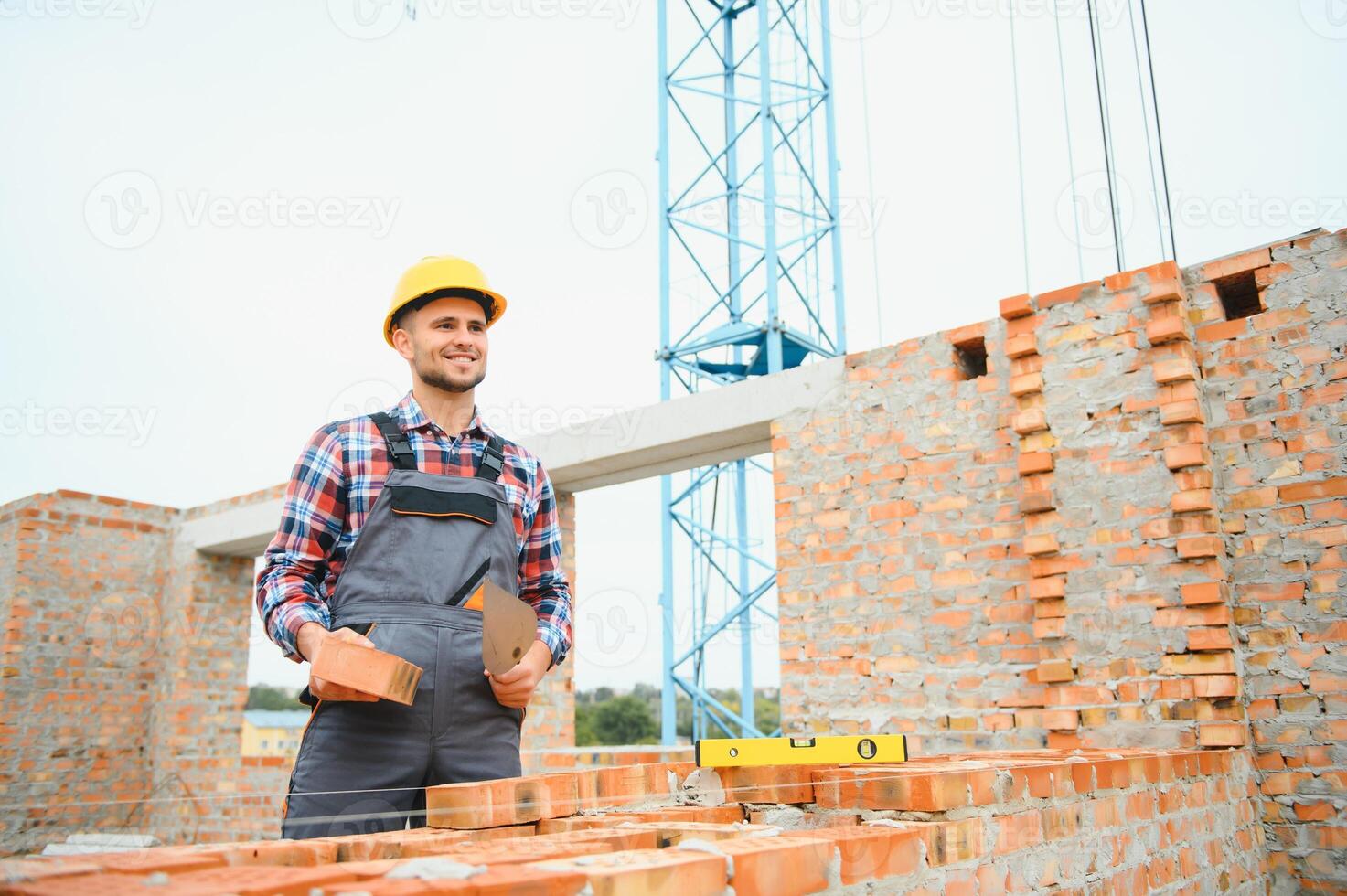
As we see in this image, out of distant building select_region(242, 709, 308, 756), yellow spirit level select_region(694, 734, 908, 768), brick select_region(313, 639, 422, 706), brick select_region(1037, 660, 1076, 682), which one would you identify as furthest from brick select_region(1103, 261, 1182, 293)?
distant building select_region(242, 709, 308, 756)

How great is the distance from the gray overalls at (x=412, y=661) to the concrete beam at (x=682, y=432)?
329cm

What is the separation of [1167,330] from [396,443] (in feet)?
10.5

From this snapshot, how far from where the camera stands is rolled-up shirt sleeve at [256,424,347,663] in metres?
2.11

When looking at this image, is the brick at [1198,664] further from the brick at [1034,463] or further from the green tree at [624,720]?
the green tree at [624,720]

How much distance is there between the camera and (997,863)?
2070mm

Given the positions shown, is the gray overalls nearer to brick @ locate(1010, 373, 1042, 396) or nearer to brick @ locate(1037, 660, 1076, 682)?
brick @ locate(1037, 660, 1076, 682)

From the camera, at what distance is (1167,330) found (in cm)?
410

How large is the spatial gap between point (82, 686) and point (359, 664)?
8.73 metres

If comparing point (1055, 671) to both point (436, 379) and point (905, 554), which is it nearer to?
point (905, 554)

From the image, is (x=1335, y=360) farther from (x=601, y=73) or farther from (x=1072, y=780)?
(x=601, y=73)

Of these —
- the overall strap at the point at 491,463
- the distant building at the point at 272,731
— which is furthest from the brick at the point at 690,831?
the distant building at the point at 272,731

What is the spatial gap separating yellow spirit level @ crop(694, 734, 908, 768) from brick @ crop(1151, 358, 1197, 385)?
2.29 metres

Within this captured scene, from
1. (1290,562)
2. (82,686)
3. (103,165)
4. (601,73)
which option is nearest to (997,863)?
(1290,562)

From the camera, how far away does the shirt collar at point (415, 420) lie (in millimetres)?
2371
